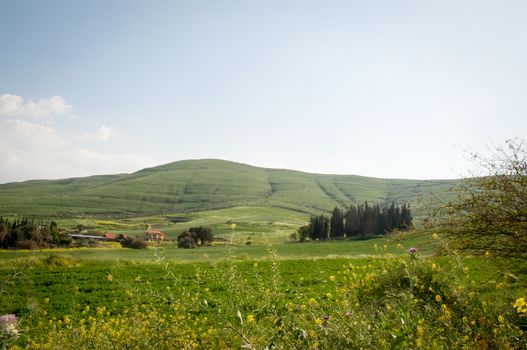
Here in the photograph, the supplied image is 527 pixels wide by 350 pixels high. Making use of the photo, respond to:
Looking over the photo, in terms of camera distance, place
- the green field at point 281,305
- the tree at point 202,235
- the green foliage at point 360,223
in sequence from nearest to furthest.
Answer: the green field at point 281,305, the tree at point 202,235, the green foliage at point 360,223

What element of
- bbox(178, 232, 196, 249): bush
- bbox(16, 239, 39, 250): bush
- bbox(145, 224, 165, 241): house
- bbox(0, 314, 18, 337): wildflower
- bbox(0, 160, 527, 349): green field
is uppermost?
bbox(145, 224, 165, 241): house

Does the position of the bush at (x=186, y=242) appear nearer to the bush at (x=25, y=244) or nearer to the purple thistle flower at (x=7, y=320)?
the bush at (x=25, y=244)

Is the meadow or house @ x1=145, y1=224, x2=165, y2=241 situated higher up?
house @ x1=145, y1=224, x2=165, y2=241

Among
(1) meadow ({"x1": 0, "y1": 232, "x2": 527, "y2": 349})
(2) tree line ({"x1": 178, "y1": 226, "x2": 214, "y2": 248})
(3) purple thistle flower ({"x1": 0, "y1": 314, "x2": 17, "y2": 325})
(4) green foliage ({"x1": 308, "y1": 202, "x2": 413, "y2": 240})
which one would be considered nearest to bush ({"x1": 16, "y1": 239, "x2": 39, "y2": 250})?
(2) tree line ({"x1": 178, "y1": 226, "x2": 214, "y2": 248})

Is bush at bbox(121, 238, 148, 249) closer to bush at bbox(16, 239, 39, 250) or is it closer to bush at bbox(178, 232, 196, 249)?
bush at bbox(178, 232, 196, 249)

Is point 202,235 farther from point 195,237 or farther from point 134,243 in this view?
point 134,243

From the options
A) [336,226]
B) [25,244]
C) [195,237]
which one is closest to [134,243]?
[195,237]

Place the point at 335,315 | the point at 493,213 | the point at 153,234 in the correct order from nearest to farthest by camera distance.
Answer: the point at 153,234 → the point at 335,315 → the point at 493,213

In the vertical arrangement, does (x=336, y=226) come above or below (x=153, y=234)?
below

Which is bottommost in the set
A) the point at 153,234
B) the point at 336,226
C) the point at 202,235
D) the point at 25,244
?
the point at 202,235

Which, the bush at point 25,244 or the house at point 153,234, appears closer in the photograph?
the house at point 153,234

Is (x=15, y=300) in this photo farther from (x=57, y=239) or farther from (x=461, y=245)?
(x=57, y=239)

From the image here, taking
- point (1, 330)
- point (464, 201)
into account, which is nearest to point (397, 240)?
point (464, 201)

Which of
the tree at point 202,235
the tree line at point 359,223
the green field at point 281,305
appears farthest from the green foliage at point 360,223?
the green field at point 281,305
